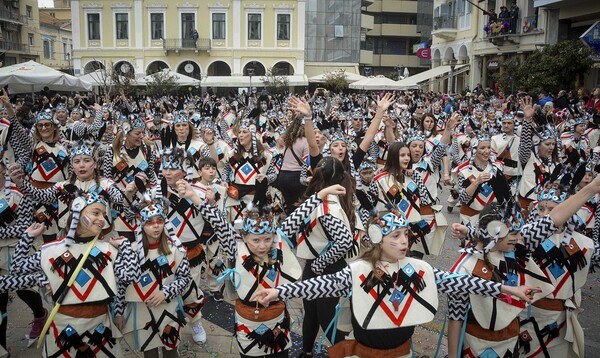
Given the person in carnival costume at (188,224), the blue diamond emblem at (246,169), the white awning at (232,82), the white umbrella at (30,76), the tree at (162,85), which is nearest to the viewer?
the person in carnival costume at (188,224)

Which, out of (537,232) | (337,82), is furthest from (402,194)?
(337,82)

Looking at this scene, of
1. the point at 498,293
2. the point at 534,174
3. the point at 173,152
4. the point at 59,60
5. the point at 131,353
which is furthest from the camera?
the point at 59,60

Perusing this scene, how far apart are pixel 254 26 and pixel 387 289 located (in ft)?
153

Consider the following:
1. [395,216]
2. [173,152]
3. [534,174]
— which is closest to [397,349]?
[395,216]

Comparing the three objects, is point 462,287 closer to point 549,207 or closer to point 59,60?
point 549,207

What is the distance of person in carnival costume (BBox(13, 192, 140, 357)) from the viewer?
13.2ft

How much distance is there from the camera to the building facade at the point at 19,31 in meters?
51.0

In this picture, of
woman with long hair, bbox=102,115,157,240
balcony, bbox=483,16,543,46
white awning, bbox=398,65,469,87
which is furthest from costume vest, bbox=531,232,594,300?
white awning, bbox=398,65,469,87

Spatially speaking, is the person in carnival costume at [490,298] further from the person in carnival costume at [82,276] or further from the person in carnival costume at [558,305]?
the person in carnival costume at [82,276]

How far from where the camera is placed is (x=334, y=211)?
4512mm

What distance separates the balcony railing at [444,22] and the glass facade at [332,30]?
12.4 m

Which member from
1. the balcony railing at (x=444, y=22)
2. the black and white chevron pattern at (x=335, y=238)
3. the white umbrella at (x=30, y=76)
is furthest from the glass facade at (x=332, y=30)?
the black and white chevron pattern at (x=335, y=238)

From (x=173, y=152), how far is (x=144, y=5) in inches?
1778

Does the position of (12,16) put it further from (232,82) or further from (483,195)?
(483,195)
